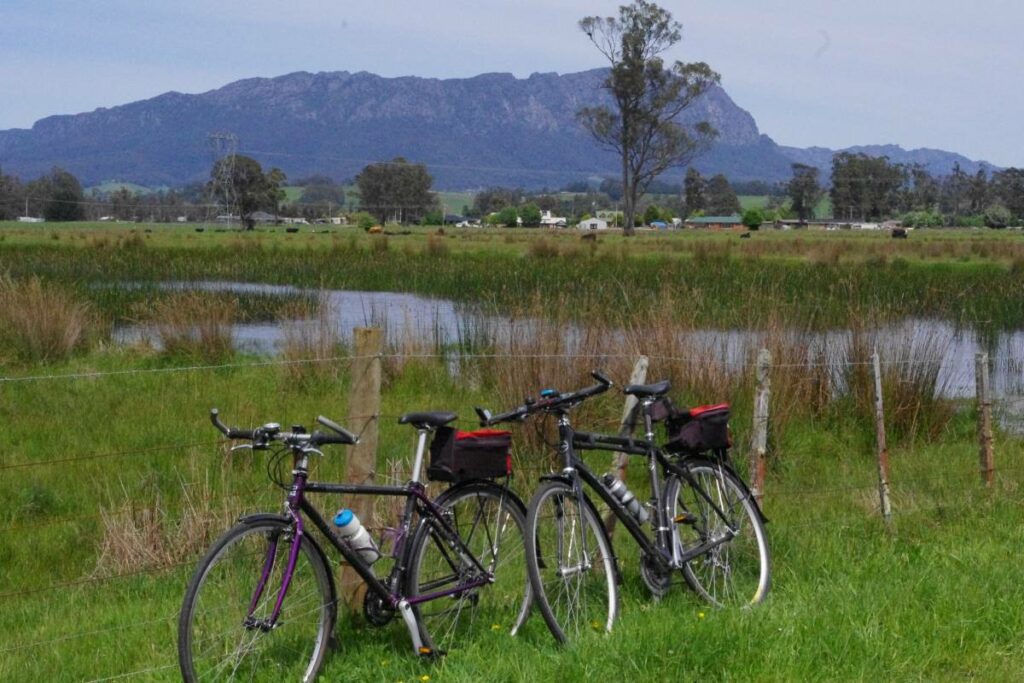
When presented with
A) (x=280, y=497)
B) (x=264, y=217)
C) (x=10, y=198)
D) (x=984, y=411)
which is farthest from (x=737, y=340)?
A: (x=264, y=217)

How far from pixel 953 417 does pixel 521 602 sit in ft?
28.2

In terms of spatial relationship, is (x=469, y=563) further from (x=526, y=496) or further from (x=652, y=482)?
(x=526, y=496)

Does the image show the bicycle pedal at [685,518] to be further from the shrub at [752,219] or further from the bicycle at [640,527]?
the shrub at [752,219]

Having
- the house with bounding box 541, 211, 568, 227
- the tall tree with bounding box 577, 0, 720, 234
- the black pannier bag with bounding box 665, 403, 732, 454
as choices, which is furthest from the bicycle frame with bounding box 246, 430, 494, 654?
the house with bounding box 541, 211, 568, 227

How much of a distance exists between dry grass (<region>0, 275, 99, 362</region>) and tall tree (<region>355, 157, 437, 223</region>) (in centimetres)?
13228

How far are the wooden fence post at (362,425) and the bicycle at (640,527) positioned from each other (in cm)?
53

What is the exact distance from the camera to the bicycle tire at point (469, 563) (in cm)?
514

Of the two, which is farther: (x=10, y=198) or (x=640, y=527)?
(x=10, y=198)

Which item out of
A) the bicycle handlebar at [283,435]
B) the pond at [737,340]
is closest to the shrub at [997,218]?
the pond at [737,340]

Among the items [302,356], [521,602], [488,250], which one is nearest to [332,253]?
[488,250]

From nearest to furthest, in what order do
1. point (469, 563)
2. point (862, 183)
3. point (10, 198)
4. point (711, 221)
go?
point (469, 563)
point (10, 198)
point (862, 183)
point (711, 221)

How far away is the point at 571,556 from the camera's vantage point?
17.9 feet

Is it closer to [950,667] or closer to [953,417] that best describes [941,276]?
[953,417]

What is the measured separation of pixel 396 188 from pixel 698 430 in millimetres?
145543
